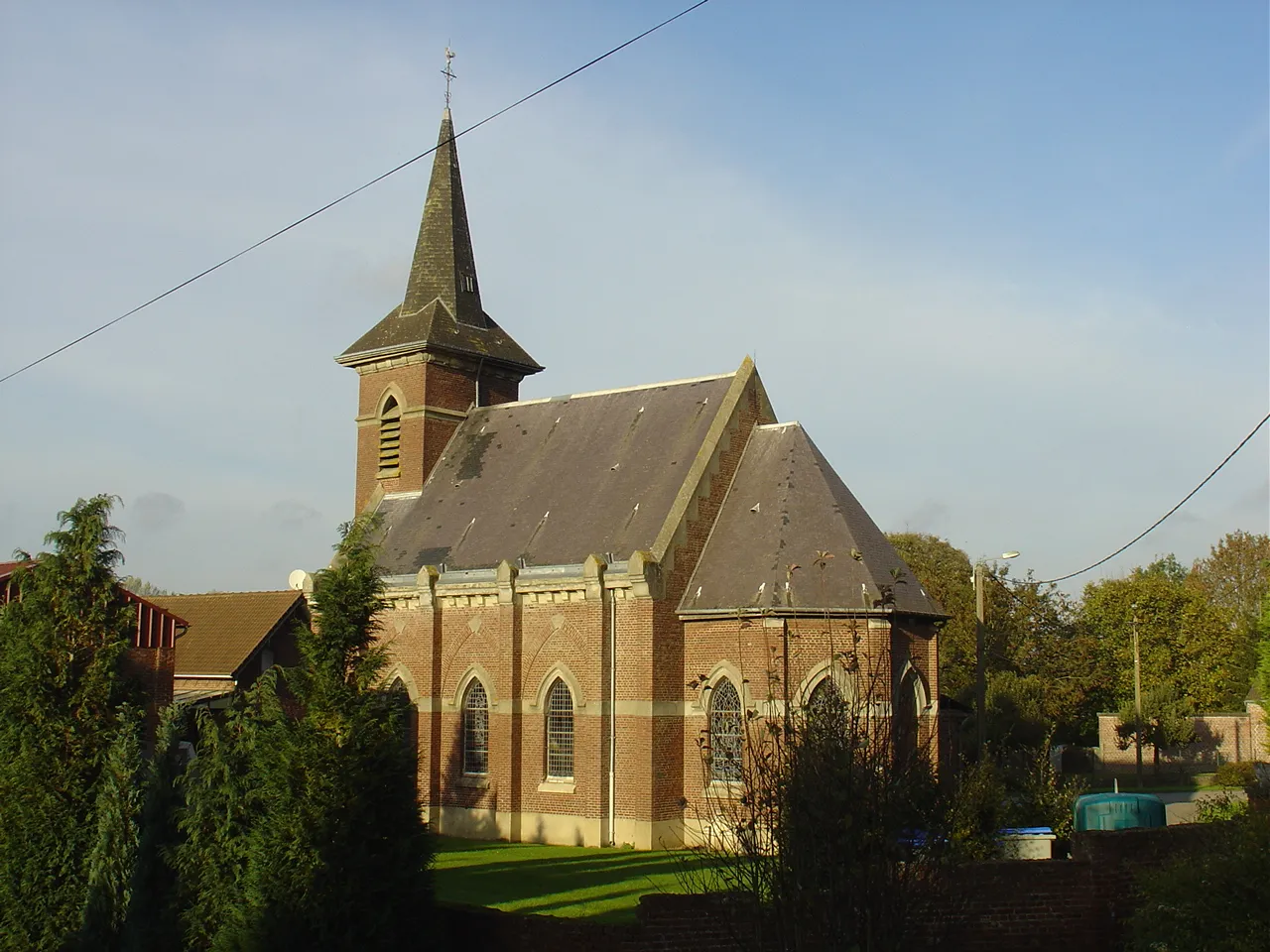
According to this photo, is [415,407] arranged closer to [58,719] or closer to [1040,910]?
[58,719]

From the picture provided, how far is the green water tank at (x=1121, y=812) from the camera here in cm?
1847

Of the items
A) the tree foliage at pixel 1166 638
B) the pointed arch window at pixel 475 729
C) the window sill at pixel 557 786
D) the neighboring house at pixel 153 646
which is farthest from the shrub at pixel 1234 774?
the neighboring house at pixel 153 646

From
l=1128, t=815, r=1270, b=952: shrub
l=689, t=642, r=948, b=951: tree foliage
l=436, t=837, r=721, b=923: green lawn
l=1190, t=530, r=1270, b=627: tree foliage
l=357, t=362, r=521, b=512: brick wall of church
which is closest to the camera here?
l=689, t=642, r=948, b=951: tree foliage

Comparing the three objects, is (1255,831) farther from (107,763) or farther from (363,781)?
(107,763)

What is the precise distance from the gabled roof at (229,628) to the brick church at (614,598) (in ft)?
24.0

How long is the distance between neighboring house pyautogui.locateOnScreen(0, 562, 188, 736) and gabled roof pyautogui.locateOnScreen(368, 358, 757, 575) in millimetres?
5196

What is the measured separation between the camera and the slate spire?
1405 inches

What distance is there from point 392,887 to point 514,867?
938 centimetres

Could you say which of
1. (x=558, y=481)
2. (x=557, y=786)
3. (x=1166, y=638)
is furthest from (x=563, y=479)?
(x=1166, y=638)

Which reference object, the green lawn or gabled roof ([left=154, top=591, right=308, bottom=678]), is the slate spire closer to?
gabled roof ([left=154, top=591, right=308, bottom=678])

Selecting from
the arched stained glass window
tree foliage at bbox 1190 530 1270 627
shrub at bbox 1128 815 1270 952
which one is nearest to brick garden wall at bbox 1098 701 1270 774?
tree foliage at bbox 1190 530 1270 627

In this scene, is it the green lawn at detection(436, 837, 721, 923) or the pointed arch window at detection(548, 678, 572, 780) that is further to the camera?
the pointed arch window at detection(548, 678, 572, 780)

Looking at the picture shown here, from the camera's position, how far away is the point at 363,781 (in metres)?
14.4

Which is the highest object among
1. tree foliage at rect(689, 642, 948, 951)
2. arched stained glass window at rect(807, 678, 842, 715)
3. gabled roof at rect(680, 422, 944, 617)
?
gabled roof at rect(680, 422, 944, 617)
